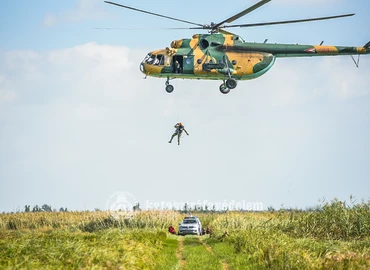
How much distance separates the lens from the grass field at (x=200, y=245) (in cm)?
1689

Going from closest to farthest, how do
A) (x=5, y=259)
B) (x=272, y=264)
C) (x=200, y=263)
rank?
(x=5, y=259) → (x=272, y=264) → (x=200, y=263)

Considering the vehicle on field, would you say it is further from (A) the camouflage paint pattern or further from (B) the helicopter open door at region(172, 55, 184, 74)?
(B) the helicopter open door at region(172, 55, 184, 74)

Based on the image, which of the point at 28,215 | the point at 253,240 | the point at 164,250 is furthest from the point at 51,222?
the point at 253,240

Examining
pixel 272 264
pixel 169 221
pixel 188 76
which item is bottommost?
pixel 272 264

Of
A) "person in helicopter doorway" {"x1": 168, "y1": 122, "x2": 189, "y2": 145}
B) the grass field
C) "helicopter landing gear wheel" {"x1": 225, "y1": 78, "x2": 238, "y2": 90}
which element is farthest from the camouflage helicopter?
the grass field

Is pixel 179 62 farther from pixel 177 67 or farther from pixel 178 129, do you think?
pixel 178 129

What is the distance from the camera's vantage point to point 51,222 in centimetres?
4853

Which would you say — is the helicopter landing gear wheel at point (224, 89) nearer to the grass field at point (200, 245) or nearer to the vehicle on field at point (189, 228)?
the grass field at point (200, 245)

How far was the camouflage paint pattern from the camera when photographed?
34938 millimetres

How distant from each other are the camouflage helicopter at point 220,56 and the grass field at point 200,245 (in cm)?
851

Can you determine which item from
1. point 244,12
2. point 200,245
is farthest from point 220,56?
point 200,245

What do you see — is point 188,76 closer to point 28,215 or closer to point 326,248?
point 326,248

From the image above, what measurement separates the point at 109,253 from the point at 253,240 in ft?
32.6

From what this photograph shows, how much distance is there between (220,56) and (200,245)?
1053 cm
